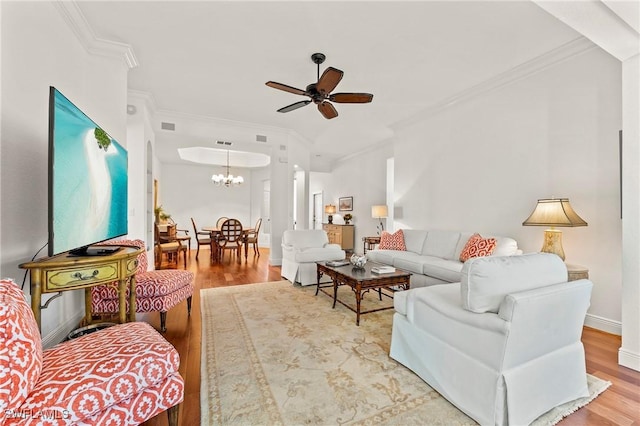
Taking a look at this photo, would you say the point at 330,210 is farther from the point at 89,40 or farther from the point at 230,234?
the point at 89,40

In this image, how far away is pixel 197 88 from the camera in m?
4.04

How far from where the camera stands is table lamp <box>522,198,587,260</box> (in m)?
2.69

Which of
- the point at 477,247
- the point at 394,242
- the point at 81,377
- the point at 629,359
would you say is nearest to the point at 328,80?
the point at 477,247

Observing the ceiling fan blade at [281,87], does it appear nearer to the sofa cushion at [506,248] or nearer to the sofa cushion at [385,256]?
the sofa cushion at [385,256]

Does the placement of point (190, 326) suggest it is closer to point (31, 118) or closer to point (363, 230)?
point (31, 118)

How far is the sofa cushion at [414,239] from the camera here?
459cm

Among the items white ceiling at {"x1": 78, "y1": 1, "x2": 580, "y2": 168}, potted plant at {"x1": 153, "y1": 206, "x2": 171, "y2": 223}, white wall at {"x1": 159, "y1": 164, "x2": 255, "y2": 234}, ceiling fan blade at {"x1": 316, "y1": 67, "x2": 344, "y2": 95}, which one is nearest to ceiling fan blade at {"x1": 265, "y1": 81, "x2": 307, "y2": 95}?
ceiling fan blade at {"x1": 316, "y1": 67, "x2": 344, "y2": 95}

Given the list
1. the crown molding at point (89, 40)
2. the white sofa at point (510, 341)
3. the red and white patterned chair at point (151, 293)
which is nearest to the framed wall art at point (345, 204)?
the red and white patterned chair at point (151, 293)

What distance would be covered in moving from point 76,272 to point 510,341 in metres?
2.49

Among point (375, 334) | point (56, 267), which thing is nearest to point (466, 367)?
point (375, 334)

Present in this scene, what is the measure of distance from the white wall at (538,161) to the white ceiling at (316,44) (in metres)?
0.41

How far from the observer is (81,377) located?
1.14 meters

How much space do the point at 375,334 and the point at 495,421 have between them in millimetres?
1226

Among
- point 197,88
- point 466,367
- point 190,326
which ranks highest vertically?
point 197,88
